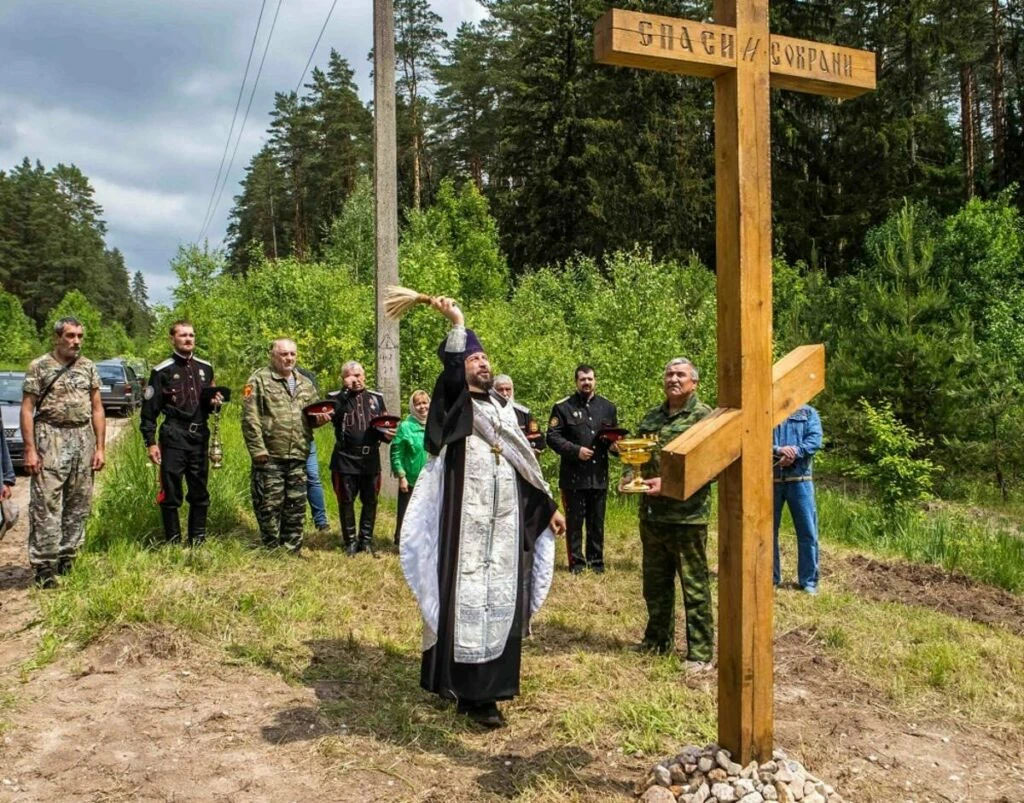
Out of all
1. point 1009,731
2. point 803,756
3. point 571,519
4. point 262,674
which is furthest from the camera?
point 571,519

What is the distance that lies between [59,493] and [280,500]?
180 cm

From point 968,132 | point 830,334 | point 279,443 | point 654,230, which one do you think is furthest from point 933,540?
point 968,132

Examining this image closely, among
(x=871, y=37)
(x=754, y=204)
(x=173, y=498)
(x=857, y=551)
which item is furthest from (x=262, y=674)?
(x=871, y=37)

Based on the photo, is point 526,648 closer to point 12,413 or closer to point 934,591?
point 934,591

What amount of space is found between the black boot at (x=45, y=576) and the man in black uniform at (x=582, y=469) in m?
4.27

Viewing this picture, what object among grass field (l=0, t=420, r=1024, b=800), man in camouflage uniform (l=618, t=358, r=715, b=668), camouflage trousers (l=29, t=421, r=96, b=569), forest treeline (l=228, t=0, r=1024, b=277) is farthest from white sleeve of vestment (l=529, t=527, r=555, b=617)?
forest treeline (l=228, t=0, r=1024, b=277)

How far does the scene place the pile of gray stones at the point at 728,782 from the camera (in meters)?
3.47

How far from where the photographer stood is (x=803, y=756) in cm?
426

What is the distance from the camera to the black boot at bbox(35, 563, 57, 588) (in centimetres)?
672

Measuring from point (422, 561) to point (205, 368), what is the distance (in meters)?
3.88

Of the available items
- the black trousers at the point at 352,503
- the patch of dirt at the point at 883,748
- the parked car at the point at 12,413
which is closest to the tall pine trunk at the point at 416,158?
the parked car at the point at 12,413

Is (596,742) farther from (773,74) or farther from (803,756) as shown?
(773,74)

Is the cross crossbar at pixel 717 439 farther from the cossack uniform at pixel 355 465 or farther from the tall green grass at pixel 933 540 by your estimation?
the tall green grass at pixel 933 540

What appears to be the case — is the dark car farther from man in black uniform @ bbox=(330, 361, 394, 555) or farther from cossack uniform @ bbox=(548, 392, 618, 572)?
cossack uniform @ bbox=(548, 392, 618, 572)
